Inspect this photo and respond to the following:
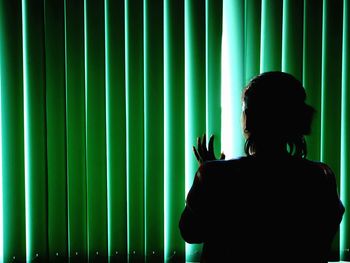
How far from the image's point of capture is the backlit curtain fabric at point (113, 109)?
139 centimetres

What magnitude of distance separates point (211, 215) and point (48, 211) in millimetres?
814

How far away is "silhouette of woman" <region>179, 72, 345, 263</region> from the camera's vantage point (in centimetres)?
86

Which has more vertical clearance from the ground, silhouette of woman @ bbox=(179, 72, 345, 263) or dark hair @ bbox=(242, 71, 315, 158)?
dark hair @ bbox=(242, 71, 315, 158)

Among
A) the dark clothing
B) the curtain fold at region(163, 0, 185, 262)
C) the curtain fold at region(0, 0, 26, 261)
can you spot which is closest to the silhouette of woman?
the dark clothing

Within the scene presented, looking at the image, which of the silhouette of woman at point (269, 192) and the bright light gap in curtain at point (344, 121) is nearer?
the silhouette of woman at point (269, 192)

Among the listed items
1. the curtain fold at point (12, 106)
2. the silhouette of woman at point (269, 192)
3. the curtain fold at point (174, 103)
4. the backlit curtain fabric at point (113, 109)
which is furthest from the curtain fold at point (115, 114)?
the silhouette of woman at point (269, 192)

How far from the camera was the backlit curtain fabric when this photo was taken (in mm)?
1391

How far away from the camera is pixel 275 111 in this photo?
86 centimetres

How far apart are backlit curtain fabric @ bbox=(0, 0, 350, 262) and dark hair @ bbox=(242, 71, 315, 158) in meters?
0.53

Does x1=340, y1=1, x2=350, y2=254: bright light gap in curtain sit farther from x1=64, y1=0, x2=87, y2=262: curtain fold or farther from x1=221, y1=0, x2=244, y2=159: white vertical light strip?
x1=64, y1=0, x2=87, y2=262: curtain fold

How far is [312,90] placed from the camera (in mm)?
1451

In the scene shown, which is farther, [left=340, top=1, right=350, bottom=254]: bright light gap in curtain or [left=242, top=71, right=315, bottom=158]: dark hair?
[left=340, top=1, right=350, bottom=254]: bright light gap in curtain

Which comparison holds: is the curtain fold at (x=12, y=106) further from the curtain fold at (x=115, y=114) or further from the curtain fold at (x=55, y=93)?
the curtain fold at (x=115, y=114)

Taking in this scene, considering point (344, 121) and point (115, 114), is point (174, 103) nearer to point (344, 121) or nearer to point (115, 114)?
point (115, 114)
